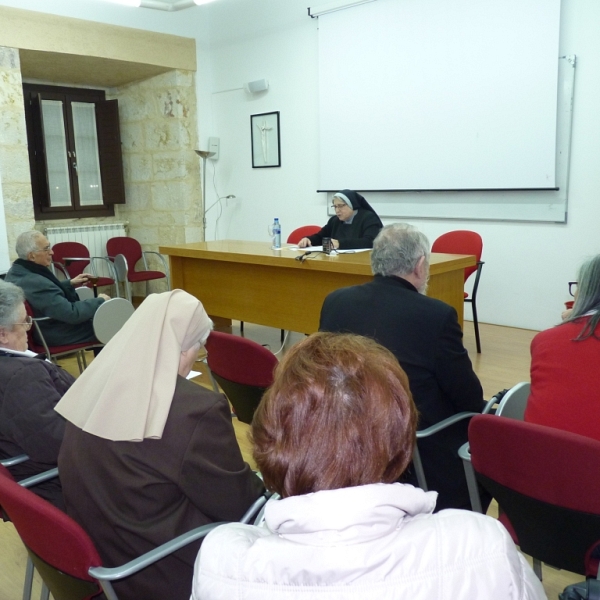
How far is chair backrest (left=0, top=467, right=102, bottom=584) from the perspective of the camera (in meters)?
1.19

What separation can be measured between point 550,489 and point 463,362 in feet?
1.99

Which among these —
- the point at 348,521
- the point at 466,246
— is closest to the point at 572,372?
the point at 348,521

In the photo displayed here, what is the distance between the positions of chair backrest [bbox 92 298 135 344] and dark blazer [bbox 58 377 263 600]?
6.74 feet

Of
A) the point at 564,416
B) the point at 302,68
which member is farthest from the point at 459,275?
the point at 302,68

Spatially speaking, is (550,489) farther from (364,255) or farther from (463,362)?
(364,255)

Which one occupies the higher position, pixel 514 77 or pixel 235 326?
pixel 514 77

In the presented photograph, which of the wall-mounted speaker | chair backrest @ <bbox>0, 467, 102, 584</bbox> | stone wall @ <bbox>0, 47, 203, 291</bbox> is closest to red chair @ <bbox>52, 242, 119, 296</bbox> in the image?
stone wall @ <bbox>0, 47, 203, 291</bbox>

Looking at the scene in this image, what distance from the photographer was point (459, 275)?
12.5 feet

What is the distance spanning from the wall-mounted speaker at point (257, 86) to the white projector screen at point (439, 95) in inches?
32.0

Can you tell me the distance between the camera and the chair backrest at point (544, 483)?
134cm

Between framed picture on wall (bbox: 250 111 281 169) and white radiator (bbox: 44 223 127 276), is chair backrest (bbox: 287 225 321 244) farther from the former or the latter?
white radiator (bbox: 44 223 127 276)

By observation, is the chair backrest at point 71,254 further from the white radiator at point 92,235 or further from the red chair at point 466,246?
the red chair at point 466,246

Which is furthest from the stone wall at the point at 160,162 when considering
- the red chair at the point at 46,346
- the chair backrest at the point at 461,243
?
the red chair at the point at 46,346

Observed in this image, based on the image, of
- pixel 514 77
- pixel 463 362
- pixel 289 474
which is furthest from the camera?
pixel 514 77
